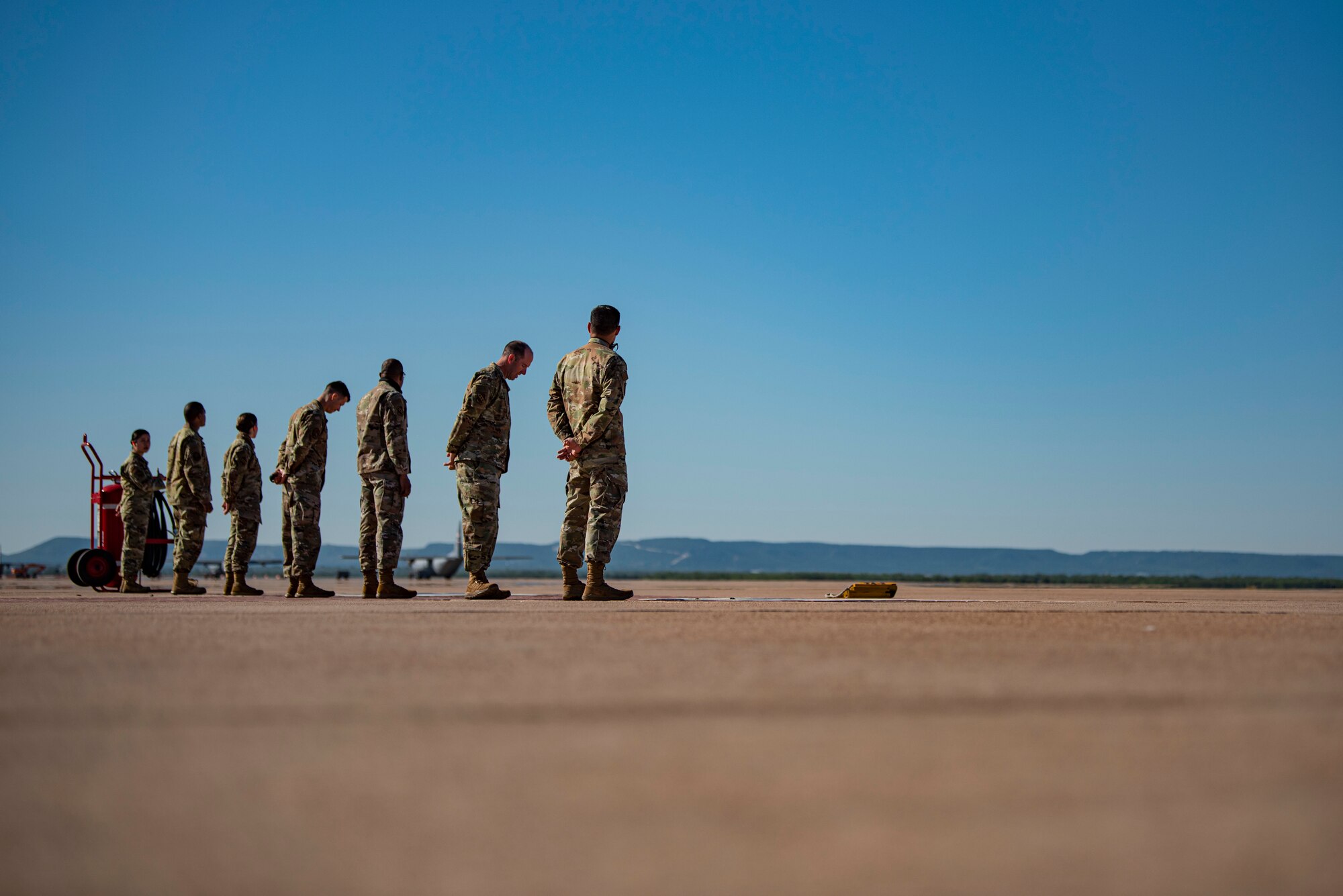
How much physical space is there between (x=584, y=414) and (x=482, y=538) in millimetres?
1454

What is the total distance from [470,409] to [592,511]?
1.55 meters

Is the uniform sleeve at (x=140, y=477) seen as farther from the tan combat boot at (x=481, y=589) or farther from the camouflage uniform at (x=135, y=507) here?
the tan combat boot at (x=481, y=589)

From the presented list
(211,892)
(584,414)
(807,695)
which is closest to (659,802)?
(211,892)

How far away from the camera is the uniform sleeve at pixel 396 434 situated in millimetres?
10836

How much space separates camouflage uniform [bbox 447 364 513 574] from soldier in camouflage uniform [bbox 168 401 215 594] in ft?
14.6

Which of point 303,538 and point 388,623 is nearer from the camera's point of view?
point 388,623

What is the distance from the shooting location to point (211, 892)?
4.71 ft

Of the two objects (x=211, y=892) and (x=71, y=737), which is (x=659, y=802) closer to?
(x=211, y=892)

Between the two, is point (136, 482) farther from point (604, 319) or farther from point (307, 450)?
point (604, 319)

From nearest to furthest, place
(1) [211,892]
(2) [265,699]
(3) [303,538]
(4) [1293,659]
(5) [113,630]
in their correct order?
1. (1) [211,892]
2. (2) [265,699]
3. (4) [1293,659]
4. (5) [113,630]
5. (3) [303,538]

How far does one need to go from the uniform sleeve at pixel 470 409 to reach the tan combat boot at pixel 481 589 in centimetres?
115

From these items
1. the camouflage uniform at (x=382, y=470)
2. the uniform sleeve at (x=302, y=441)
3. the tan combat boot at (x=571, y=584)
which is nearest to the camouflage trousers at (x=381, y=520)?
the camouflage uniform at (x=382, y=470)

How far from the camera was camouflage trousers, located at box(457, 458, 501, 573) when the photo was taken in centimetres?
980

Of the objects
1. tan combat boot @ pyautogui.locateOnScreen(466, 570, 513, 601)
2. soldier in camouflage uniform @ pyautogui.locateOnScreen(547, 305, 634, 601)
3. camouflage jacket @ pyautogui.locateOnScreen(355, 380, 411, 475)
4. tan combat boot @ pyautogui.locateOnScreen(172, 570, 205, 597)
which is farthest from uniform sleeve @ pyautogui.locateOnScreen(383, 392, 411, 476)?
tan combat boot @ pyautogui.locateOnScreen(172, 570, 205, 597)
